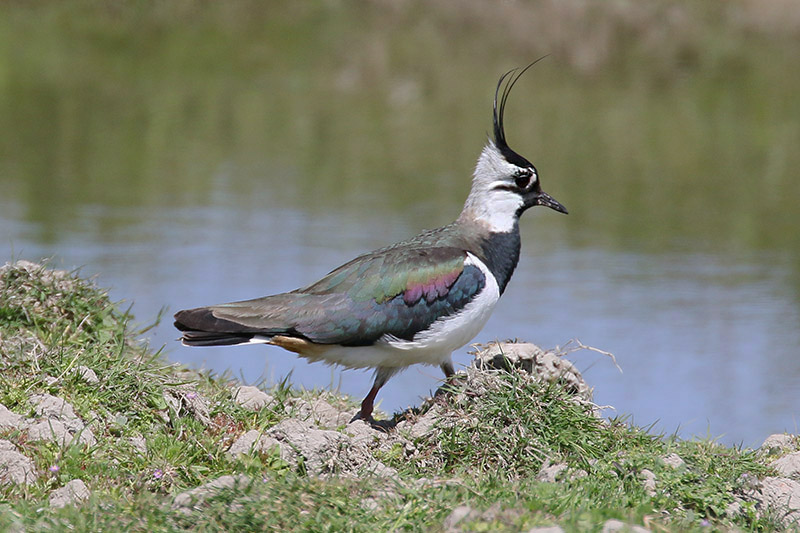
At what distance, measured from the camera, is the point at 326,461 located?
15.6ft

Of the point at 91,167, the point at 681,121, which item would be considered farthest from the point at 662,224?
the point at 91,167

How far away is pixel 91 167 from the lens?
14438 mm

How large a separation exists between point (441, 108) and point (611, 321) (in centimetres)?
865

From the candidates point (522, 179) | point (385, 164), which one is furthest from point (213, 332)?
point (385, 164)

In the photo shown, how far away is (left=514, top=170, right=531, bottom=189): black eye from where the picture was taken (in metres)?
6.16

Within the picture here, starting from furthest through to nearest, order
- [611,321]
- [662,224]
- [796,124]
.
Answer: [796,124]
[662,224]
[611,321]

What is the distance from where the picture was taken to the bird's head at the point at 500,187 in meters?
6.10

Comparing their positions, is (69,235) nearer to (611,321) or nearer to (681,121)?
(611,321)

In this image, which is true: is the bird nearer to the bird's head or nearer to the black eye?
the bird's head

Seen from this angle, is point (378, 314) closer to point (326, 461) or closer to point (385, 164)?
point (326, 461)

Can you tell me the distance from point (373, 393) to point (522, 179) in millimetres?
1422

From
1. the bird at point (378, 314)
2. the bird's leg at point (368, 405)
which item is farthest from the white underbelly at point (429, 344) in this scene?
the bird's leg at point (368, 405)

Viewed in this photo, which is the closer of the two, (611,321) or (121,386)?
(121,386)

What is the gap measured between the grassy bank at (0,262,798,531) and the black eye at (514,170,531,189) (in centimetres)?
132
